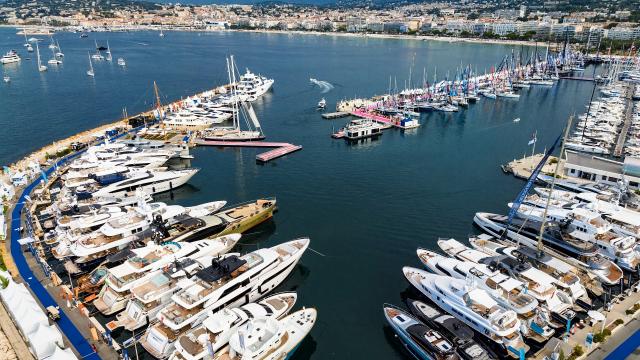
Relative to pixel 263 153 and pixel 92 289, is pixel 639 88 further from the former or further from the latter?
pixel 92 289

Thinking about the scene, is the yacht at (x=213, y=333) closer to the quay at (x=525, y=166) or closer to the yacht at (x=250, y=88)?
the quay at (x=525, y=166)

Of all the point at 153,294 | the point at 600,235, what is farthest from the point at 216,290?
the point at 600,235

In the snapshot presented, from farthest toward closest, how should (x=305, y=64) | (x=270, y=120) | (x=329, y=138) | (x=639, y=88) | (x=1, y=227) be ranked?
(x=305, y=64) → (x=639, y=88) → (x=270, y=120) → (x=329, y=138) → (x=1, y=227)

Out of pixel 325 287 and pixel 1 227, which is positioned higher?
pixel 1 227

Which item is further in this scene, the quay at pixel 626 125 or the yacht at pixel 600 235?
the quay at pixel 626 125

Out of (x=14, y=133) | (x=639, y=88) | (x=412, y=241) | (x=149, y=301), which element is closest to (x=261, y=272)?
(x=149, y=301)

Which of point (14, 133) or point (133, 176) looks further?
point (14, 133)

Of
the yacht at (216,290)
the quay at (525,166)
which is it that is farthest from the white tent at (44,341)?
the quay at (525,166)

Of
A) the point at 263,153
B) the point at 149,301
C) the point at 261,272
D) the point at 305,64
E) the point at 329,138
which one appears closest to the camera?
the point at 149,301
